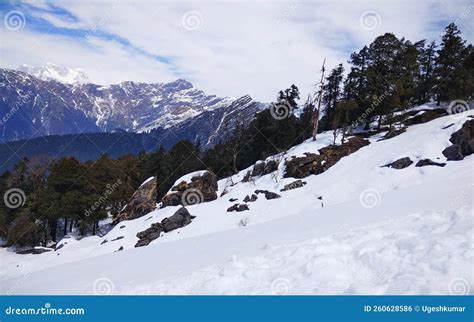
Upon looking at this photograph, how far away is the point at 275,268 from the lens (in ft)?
29.1

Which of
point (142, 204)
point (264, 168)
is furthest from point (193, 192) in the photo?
point (264, 168)

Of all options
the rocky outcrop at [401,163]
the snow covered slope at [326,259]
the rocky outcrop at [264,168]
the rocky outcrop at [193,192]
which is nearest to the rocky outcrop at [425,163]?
the rocky outcrop at [401,163]

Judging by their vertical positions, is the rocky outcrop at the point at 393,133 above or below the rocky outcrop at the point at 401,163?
above

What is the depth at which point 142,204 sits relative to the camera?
37.3 meters

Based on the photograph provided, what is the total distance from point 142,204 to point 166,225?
384 inches

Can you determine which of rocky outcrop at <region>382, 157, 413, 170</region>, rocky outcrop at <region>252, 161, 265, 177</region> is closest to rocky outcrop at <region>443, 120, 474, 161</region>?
rocky outcrop at <region>382, 157, 413, 170</region>

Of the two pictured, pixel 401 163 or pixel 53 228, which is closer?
pixel 401 163

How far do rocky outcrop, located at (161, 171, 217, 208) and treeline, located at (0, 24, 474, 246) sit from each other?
28.3 ft

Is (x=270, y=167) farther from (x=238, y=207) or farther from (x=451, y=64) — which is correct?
(x=451, y=64)

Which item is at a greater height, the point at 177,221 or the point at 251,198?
the point at 251,198

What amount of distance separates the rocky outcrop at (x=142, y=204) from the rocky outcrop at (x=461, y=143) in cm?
3068

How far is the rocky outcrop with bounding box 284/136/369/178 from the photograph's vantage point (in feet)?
115

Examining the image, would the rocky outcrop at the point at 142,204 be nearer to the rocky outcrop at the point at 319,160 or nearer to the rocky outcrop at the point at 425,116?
the rocky outcrop at the point at 319,160

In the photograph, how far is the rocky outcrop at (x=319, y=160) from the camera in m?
35.0
